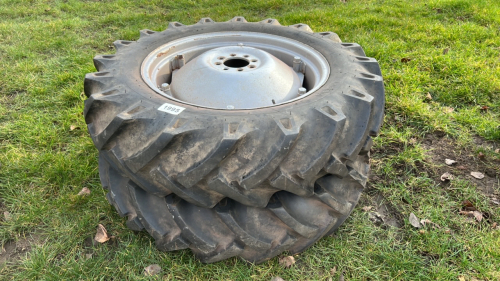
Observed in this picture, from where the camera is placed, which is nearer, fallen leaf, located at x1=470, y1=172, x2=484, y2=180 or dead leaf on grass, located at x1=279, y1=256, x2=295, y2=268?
dead leaf on grass, located at x1=279, y1=256, x2=295, y2=268

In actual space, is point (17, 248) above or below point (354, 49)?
below

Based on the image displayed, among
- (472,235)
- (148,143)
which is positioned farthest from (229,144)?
(472,235)

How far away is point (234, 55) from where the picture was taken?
2.56m

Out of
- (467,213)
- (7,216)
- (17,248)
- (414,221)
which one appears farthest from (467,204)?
(7,216)

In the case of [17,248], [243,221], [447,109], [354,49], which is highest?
[354,49]

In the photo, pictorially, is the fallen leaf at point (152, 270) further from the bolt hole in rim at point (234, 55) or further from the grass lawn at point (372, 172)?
the bolt hole in rim at point (234, 55)

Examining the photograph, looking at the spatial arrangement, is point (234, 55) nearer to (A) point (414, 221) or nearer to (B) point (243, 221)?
(B) point (243, 221)

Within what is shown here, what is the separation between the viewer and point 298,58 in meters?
2.65

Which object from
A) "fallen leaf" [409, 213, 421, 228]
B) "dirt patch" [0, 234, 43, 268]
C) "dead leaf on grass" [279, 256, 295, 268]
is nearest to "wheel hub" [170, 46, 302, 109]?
"dead leaf on grass" [279, 256, 295, 268]

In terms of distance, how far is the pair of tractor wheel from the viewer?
165 centimetres

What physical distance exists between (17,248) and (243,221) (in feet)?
4.95

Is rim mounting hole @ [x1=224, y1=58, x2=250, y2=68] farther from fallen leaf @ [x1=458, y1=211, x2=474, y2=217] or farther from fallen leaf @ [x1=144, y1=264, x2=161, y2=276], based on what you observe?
fallen leaf @ [x1=458, y1=211, x2=474, y2=217]

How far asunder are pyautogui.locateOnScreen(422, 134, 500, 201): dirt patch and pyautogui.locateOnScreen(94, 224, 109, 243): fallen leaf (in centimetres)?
→ 246

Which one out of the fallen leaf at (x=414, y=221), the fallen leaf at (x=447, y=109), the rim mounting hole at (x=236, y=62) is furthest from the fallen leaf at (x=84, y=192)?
the fallen leaf at (x=447, y=109)
